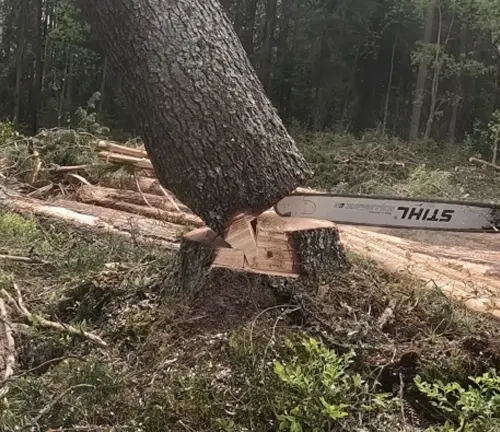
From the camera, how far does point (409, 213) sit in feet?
10.7

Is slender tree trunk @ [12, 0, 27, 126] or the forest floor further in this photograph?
slender tree trunk @ [12, 0, 27, 126]

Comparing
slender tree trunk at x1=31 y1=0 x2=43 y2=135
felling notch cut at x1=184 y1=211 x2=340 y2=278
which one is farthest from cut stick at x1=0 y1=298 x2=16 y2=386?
slender tree trunk at x1=31 y1=0 x2=43 y2=135

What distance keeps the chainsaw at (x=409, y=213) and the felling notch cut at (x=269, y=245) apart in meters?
0.35

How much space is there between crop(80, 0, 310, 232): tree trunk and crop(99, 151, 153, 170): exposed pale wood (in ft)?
9.97

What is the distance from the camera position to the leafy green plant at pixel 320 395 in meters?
2.01

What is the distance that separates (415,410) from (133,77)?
1699mm

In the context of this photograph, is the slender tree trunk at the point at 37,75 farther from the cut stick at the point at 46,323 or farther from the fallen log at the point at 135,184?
the cut stick at the point at 46,323

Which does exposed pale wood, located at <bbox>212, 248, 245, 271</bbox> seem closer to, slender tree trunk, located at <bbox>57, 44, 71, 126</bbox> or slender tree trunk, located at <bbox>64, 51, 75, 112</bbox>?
slender tree trunk, located at <bbox>57, 44, 71, 126</bbox>

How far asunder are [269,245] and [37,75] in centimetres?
1831

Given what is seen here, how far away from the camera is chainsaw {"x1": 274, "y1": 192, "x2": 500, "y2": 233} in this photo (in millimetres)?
3207

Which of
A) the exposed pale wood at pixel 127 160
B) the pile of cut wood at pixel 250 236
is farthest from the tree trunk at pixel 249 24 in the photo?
the exposed pale wood at pixel 127 160

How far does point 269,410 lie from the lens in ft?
7.00

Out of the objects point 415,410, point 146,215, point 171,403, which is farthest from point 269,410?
point 146,215

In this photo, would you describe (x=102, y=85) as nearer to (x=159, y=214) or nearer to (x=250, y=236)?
(x=159, y=214)
